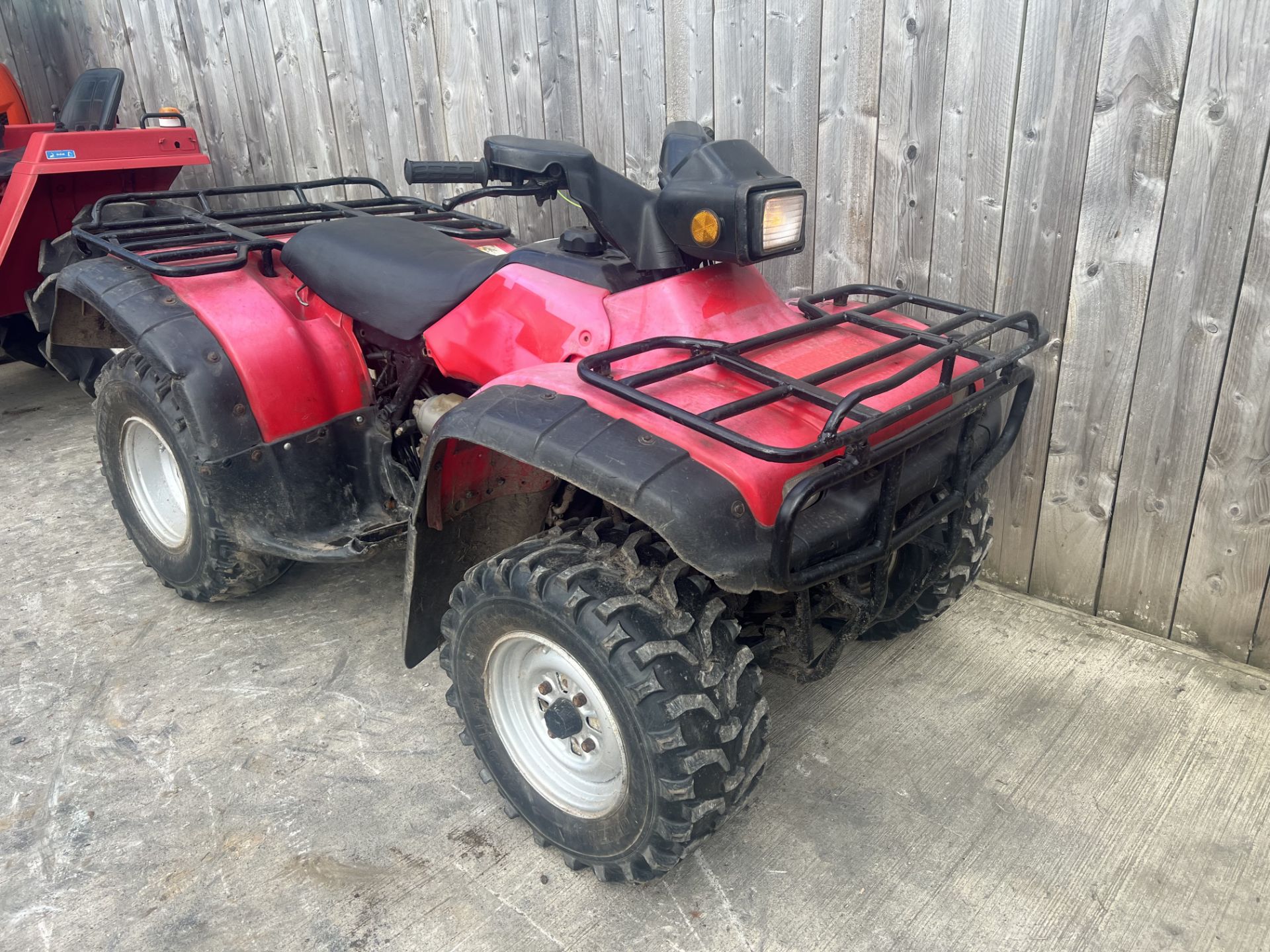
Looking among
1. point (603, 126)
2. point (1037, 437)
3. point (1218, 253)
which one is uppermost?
point (603, 126)

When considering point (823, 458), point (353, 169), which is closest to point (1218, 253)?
point (823, 458)

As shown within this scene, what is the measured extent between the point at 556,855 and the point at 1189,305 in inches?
87.7

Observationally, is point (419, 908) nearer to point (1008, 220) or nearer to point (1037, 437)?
point (1037, 437)

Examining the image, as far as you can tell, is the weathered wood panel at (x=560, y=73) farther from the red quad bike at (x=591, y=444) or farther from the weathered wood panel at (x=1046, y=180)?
the weathered wood panel at (x=1046, y=180)

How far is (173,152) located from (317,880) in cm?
376

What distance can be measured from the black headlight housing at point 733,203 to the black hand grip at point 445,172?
488 mm

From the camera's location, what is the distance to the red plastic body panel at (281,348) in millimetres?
2652

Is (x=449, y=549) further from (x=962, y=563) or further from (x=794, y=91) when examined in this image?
(x=794, y=91)

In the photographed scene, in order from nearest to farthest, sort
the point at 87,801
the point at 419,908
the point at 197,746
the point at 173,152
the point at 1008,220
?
the point at 419,908, the point at 87,801, the point at 197,746, the point at 1008,220, the point at 173,152

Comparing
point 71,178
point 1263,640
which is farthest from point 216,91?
point 1263,640

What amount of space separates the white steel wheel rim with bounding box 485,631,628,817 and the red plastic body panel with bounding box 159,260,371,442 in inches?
42.3

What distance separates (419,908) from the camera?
2041mm

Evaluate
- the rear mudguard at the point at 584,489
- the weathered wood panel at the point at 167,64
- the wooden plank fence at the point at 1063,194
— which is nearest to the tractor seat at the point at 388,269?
the rear mudguard at the point at 584,489

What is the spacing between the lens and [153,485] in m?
3.27
